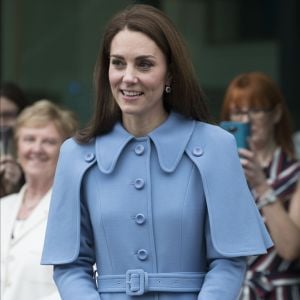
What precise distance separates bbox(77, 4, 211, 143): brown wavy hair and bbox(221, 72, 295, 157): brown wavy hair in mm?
1968

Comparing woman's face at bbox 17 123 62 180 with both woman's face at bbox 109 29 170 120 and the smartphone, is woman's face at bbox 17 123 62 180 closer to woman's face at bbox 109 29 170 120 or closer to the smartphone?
the smartphone

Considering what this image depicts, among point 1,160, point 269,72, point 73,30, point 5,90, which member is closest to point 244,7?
point 269,72

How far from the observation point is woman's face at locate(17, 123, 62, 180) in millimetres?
5485

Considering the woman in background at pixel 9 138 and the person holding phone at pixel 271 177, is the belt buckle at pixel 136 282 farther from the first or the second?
the woman in background at pixel 9 138

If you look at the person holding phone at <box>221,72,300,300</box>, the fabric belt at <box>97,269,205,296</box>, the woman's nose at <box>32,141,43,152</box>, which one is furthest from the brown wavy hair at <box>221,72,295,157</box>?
the fabric belt at <box>97,269,205,296</box>

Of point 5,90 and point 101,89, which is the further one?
point 5,90

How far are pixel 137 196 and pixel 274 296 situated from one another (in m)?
1.98

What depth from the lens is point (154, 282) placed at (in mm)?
3385

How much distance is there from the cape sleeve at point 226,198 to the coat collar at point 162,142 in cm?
4

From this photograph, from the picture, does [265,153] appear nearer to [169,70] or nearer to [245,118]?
[245,118]

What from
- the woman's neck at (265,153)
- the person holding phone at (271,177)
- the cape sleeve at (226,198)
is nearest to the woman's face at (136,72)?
the cape sleeve at (226,198)

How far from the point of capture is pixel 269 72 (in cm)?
816

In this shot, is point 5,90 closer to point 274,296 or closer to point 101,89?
point 274,296

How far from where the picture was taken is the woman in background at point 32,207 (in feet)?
16.1
